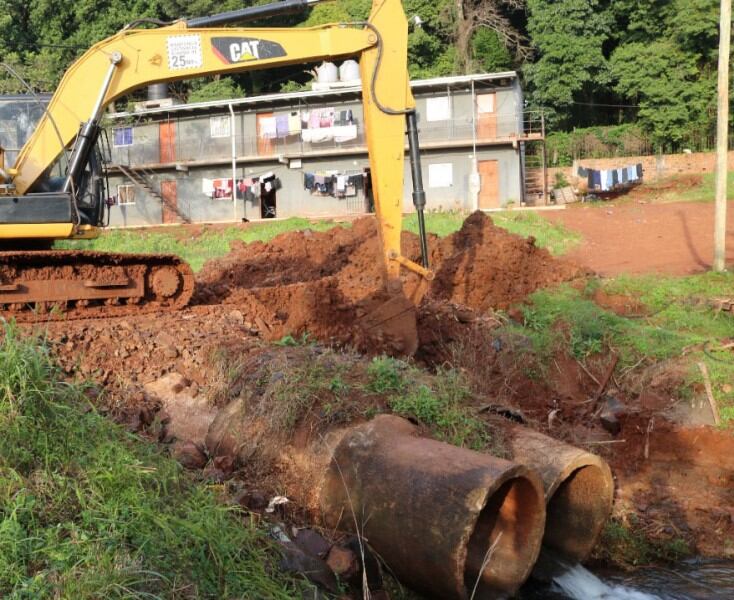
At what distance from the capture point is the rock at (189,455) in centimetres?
575

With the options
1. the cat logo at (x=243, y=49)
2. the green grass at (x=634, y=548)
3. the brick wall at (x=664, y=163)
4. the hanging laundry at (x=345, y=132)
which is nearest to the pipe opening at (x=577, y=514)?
the green grass at (x=634, y=548)

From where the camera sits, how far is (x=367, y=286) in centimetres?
1095

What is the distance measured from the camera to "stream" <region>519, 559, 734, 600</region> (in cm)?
621

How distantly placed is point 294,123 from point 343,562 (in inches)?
1196

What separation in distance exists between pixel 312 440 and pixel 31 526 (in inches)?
89.2

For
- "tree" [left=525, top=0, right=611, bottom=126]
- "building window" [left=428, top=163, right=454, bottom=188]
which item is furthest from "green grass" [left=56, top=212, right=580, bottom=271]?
"tree" [left=525, top=0, right=611, bottom=126]

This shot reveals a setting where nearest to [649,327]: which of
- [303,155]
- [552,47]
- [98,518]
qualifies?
[98,518]

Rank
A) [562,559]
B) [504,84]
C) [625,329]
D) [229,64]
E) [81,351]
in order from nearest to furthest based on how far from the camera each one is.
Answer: [562,559] < [81,351] < [229,64] < [625,329] < [504,84]

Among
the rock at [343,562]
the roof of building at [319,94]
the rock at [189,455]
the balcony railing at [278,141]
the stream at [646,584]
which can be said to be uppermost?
the roof of building at [319,94]

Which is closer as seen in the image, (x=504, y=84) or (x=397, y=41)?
(x=397, y=41)

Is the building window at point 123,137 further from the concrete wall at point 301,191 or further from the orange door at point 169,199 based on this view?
the orange door at point 169,199

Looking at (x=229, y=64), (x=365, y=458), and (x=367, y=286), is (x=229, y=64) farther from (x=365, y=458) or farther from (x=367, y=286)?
(x=365, y=458)

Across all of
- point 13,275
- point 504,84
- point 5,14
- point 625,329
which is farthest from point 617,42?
point 13,275

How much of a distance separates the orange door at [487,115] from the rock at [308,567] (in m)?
29.0
